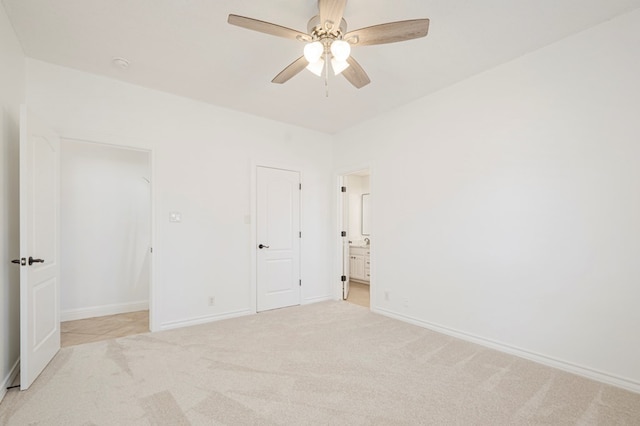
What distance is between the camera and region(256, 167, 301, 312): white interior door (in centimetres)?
431

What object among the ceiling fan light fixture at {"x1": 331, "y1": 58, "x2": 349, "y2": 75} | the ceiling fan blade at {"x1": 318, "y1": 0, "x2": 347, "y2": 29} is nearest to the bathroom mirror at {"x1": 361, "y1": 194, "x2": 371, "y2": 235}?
the ceiling fan light fixture at {"x1": 331, "y1": 58, "x2": 349, "y2": 75}

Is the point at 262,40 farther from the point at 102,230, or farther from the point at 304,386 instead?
the point at 102,230

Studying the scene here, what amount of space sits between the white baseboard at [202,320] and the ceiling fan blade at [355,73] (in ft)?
10.5

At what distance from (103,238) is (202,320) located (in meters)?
1.89

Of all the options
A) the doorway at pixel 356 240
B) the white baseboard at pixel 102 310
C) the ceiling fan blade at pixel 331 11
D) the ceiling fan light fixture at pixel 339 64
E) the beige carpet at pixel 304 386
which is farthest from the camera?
the doorway at pixel 356 240

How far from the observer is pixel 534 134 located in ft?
9.00

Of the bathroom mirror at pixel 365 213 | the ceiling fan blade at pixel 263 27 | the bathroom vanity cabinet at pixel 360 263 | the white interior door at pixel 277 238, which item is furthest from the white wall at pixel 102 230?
the bathroom mirror at pixel 365 213

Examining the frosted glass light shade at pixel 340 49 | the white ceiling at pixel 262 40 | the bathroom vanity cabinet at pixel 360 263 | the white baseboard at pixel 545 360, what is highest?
the white ceiling at pixel 262 40

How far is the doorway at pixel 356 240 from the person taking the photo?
16.9 ft

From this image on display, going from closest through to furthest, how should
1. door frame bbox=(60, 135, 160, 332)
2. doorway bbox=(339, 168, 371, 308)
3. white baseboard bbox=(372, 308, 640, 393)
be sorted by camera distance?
white baseboard bbox=(372, 308, 640, 393) → door frame bbox=(60, 135, 160, 332) → doorway bbox=(339, 168, 371, 308)

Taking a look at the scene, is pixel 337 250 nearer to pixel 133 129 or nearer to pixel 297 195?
pixel 297 195

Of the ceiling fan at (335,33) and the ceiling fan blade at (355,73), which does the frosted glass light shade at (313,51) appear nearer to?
the ceiling fan at (335,33)

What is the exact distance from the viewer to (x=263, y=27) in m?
1.96

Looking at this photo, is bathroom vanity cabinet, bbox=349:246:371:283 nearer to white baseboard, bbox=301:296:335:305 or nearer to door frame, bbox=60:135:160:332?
white baseboard, bbox=301:296:335:305
